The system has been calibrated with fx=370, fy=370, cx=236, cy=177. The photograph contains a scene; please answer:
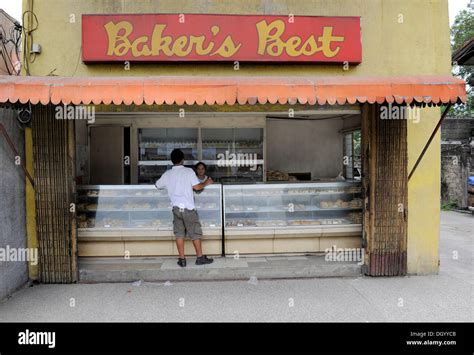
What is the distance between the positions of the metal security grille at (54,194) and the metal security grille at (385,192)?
14.9ft

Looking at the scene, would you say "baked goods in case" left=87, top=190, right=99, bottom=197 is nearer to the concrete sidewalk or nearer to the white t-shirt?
the white t-shirt

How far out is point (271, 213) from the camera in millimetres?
6598

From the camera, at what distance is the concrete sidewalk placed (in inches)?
176

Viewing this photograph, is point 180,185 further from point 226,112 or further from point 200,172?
point 226,112

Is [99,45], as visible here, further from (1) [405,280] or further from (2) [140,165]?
(1) [405,280]

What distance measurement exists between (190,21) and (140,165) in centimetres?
381

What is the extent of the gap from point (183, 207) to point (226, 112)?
5.73ft

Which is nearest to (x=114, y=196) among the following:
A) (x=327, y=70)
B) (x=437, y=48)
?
(x=327, y=70)

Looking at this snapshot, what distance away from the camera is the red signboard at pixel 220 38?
550 centimetres

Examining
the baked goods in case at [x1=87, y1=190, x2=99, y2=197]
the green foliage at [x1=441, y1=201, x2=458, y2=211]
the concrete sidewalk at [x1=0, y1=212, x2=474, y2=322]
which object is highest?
the baked goods in case at [x1=87, y1=190, x2=99, y2=197]

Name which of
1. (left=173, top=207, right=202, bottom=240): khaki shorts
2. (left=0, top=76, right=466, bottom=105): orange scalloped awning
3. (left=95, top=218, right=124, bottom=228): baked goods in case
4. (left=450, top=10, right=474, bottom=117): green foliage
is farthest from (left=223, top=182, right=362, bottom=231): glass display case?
(left=450, top=10, right=474, bottom=117): green foliage

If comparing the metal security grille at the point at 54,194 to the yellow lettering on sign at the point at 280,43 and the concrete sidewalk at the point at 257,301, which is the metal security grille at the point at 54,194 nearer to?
the concrete sidewalk at the point at 257,301
